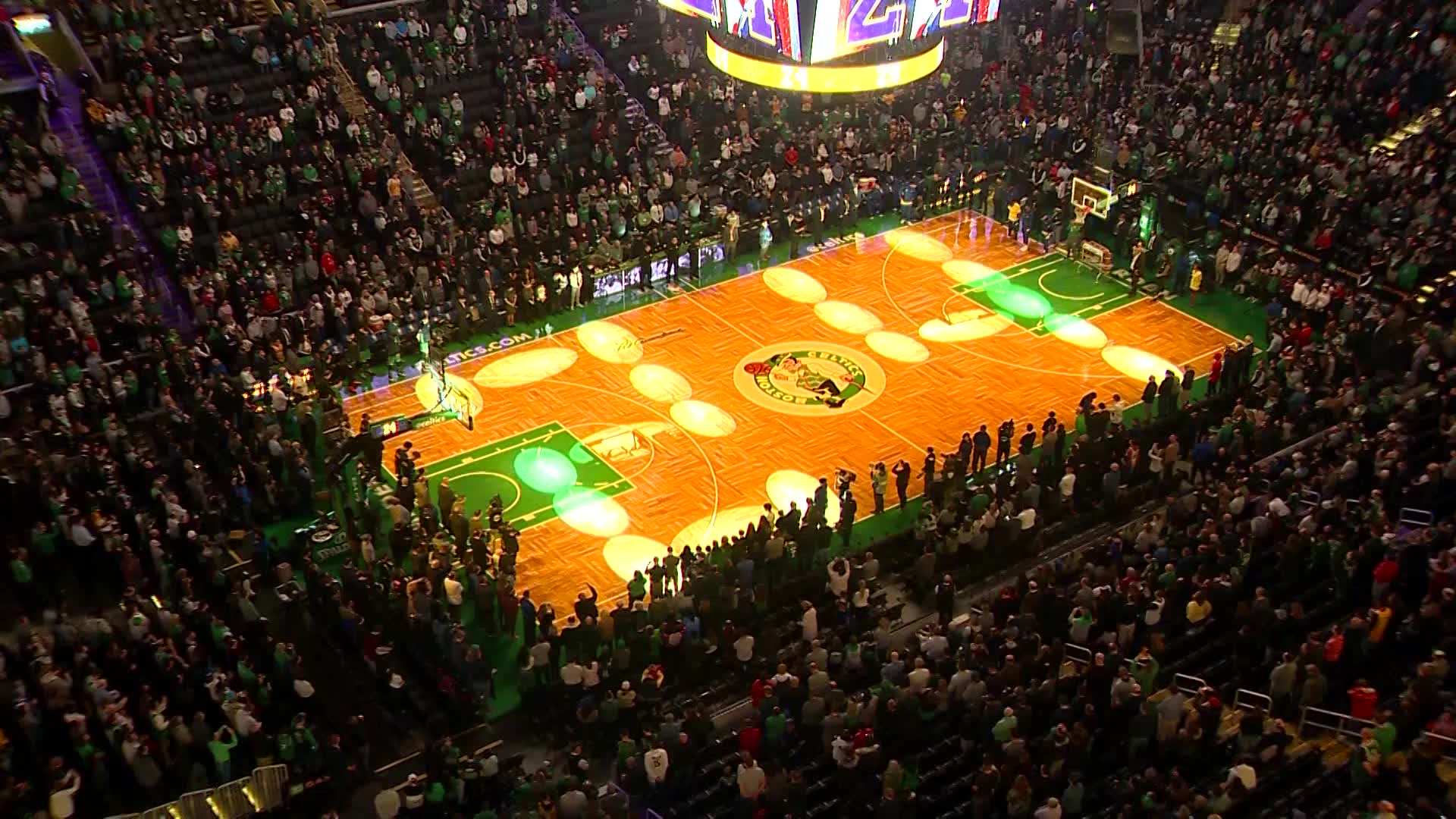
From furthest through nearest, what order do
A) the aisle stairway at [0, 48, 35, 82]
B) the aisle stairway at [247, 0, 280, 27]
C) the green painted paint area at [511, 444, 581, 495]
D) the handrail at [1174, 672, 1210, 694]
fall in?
the aisle stairway at [247, 0, 280, 27] < the aisle stairway at [0, 48, 35, 82] < the green painted paint area at [511, 444, 581, 495] < the handrail at [1174, 672, 1210, 694]

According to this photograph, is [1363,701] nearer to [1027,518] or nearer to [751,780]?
[1027,518]

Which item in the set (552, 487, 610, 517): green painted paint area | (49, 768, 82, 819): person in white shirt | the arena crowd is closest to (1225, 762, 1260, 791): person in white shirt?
the arena crowd

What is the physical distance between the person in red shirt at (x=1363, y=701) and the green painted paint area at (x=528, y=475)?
1354 cm

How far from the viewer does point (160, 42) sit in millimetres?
36406

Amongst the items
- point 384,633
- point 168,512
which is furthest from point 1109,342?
point 168,512

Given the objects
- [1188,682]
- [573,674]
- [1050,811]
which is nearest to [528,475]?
[573,674]

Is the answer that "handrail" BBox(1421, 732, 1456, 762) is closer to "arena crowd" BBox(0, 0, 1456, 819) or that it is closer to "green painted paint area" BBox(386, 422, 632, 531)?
"arena crowd" BBox(0, 0, 1456, 819)

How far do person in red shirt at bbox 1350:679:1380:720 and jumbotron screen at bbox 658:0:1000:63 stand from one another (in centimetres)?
1445

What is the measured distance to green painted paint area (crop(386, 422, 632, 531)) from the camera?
1130 inches

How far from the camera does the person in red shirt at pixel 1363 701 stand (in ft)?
69.1

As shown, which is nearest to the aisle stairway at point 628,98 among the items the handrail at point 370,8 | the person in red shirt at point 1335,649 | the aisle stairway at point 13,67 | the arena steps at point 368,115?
the handrail at point 370,8

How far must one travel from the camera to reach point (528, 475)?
97.0 ft

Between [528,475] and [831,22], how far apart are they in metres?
10.3

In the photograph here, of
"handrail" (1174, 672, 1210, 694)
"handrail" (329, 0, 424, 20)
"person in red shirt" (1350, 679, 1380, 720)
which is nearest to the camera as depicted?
Result: "person in red shirt" (1350, 679, 1380, 720)
